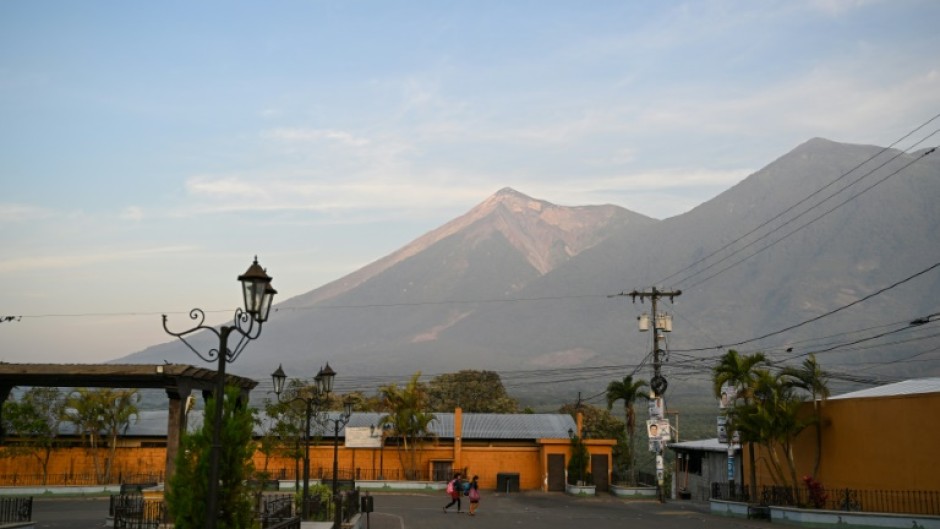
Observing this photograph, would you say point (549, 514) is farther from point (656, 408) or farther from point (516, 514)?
point (656, 408)

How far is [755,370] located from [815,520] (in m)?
6.93

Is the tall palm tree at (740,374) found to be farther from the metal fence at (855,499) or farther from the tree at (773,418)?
the metal fence at (855,499)

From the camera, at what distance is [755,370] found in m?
34.5

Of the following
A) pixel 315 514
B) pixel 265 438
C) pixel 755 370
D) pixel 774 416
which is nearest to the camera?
pixel 315 514

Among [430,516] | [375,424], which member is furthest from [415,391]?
[430,516]

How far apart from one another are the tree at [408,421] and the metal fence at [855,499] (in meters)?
21.5

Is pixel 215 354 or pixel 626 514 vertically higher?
pixel 215 354

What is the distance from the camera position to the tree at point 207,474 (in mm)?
15922

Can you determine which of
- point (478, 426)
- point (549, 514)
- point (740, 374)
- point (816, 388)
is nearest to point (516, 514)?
point (549, 514)

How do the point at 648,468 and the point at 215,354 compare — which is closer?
the point at 215,354

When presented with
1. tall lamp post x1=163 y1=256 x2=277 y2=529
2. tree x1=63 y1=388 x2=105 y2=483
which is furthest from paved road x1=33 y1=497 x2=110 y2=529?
tall lamp post x1=163 y1=256 x2=277 y2=529

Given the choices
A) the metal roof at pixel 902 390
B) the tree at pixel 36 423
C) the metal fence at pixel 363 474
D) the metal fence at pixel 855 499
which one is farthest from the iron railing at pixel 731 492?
the tree at pixel 36 423

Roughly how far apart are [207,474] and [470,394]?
8385cm

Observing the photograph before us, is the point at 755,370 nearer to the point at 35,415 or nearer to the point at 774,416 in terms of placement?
the point at 774,416
